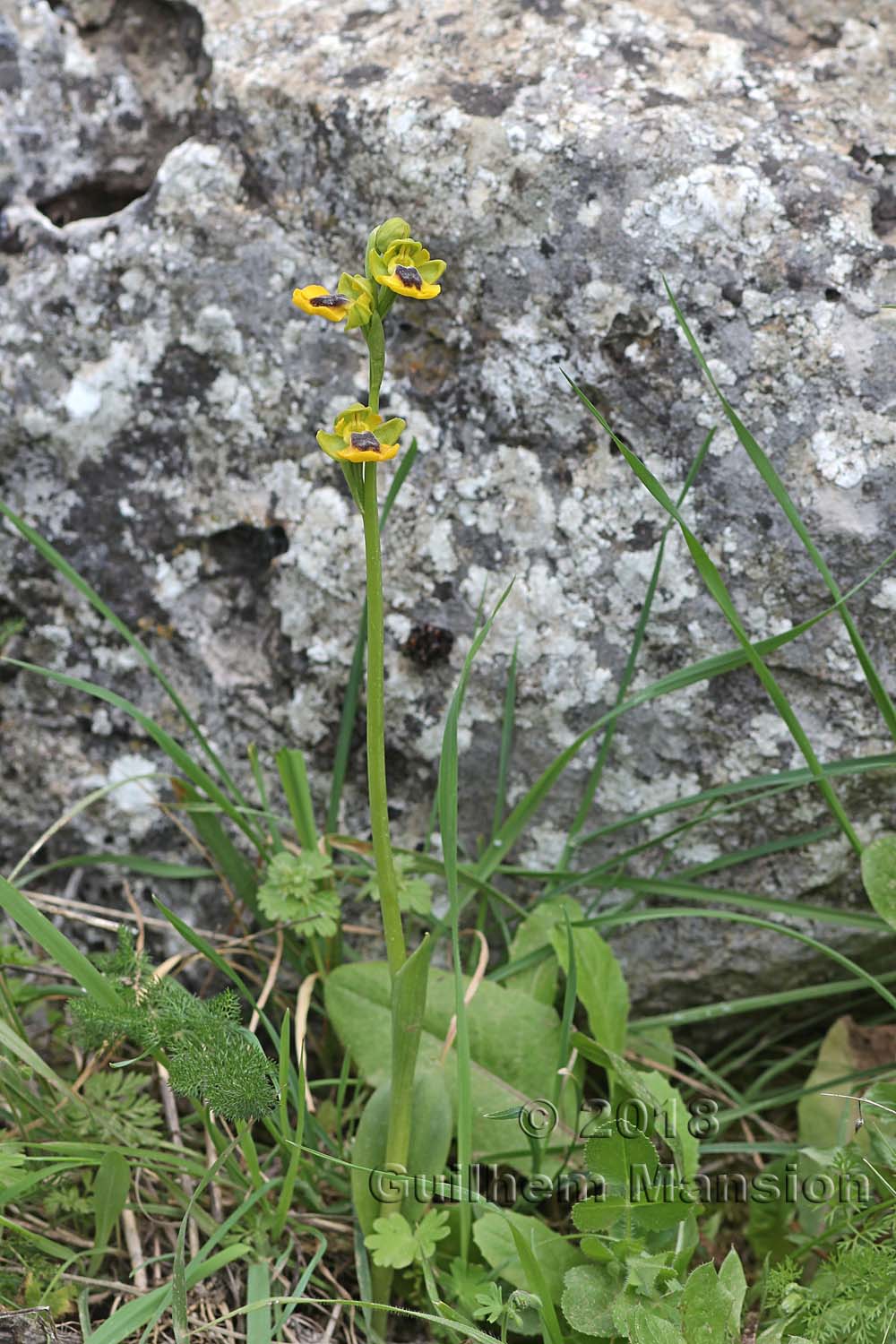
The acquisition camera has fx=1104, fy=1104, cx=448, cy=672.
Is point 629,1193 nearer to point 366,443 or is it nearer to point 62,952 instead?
point 62,952

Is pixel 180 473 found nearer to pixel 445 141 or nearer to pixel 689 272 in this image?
pixel 445 141

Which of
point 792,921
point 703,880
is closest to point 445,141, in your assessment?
point 703,880

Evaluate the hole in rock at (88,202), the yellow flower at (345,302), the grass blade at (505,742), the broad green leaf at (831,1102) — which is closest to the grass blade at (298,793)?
the grass blade at (505,742)

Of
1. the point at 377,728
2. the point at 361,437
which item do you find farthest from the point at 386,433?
the point at 377,728

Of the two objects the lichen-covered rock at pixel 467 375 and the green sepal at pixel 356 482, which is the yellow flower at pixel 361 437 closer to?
the green sepal at pixel 356 482

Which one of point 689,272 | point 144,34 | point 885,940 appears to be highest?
point 144,34
